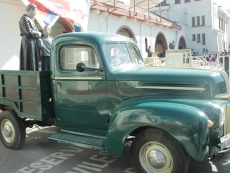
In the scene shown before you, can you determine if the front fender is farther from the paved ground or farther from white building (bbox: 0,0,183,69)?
white building (bbox: 0,0,183,69)

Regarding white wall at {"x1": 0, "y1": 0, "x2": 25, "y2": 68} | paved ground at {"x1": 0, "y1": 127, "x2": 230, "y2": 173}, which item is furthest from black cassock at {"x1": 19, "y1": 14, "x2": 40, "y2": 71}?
white wall at {"x1": 0, "y1": 0, "x2": 25, "y2": 68}

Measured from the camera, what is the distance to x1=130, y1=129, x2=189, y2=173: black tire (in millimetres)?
3258

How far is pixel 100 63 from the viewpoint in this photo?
3961 mm

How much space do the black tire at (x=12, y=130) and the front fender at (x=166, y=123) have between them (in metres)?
Result: 1.85

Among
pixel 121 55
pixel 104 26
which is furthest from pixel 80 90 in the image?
pixel 104 26

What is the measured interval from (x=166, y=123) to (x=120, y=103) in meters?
0.83

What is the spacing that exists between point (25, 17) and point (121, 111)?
101 inches

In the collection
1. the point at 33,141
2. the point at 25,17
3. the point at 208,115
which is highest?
the point at 25,17

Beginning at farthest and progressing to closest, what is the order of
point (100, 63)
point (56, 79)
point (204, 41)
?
point (204, 41)
point (56, 79)
point (100, 63)

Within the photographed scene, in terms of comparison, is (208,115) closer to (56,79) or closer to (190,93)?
(190,93)

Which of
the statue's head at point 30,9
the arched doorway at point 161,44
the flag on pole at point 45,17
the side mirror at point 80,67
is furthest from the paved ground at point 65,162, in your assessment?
the arched doorway at point 161,44

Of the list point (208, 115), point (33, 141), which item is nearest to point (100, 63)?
point (208, 115)

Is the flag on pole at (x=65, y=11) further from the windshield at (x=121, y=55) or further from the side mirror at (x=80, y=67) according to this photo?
the side mirror at (x=80, y=67)

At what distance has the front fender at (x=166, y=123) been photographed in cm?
308
